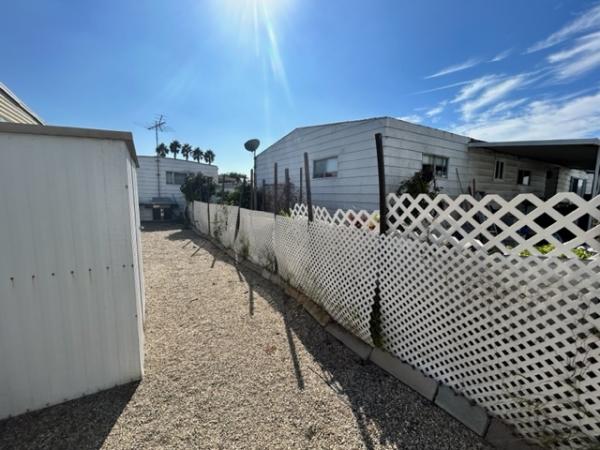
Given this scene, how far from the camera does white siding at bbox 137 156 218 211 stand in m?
17.1

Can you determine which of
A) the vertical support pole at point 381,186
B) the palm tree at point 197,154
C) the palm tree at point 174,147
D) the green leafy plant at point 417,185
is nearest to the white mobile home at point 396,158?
the green leafy plant at point 417,185

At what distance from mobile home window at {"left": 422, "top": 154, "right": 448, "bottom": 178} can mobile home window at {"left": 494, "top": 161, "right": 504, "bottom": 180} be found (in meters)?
3.56

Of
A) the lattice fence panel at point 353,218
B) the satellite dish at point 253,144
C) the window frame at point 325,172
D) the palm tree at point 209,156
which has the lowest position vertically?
the lattice fence panel at point 353,218

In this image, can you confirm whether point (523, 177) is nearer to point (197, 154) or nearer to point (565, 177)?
point (565, 177)

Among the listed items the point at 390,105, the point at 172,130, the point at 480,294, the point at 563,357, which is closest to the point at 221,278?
the point at 480,294

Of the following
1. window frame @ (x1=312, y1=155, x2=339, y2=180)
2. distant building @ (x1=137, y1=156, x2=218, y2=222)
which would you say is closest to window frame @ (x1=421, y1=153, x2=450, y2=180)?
window frame @ (x1=312, y1=155, x2=339, y2=180)

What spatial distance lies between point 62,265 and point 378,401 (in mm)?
2848

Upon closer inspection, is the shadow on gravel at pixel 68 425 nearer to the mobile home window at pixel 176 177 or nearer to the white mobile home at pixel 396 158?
the white mobile home at pixel 396 158

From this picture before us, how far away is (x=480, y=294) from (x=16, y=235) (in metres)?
3.52

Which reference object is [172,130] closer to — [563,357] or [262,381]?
A: [262,381]

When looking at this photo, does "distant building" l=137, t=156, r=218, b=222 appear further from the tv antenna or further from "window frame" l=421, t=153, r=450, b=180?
"window frame" l=421, t=153, r=450, b=180

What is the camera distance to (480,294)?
1.95m

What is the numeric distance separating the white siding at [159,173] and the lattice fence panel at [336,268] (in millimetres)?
16292

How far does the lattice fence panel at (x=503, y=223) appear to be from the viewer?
1.54 metres
